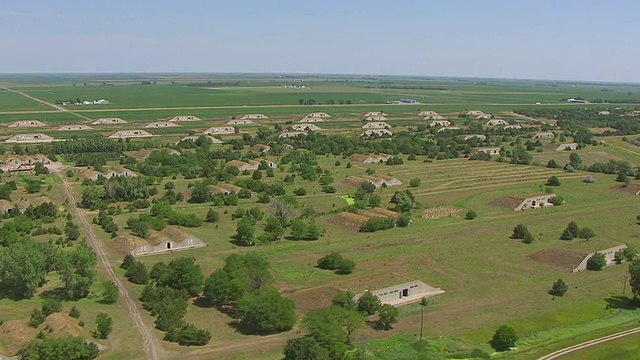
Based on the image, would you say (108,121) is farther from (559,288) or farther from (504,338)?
(504,338)

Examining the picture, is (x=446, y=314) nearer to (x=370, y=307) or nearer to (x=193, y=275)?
(x=370, y=307)

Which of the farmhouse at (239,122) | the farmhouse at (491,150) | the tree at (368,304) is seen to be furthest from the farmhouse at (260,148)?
the tree at (368,304)

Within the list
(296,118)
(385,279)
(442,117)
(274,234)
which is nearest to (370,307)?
(385,279)

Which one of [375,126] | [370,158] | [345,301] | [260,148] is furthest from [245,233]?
[375,126]

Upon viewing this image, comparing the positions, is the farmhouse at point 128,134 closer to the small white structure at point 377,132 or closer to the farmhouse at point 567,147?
the small white structure at point 377,132

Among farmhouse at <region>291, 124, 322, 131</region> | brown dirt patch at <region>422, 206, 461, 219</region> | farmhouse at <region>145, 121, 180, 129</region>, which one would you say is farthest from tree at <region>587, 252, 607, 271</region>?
farmhouse at <region>145, 121, 180, 129</region>

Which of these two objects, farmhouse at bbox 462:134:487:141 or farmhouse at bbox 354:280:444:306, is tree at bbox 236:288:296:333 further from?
farmhouse at bbox 462:134:487:141
